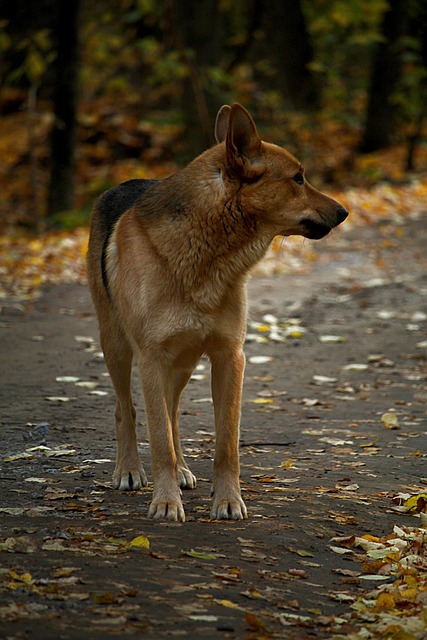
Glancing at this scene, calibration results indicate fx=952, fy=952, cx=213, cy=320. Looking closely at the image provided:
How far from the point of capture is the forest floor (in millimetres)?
3873

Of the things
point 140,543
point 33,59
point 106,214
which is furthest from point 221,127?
point 33,59

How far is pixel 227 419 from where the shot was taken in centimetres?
535

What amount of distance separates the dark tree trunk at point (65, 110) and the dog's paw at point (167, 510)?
13.7m

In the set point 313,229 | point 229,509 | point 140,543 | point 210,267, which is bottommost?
point 140,543

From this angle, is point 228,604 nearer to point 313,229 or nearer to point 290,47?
point 313,229

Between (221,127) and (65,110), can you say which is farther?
(65,110)

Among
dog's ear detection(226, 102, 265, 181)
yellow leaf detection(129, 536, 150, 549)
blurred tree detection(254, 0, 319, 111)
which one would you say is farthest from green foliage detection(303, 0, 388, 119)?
yellow leaf detection(129, 536, 150, 549)

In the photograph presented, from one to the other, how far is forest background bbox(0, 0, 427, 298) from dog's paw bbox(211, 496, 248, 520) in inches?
463

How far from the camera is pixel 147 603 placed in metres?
3.85

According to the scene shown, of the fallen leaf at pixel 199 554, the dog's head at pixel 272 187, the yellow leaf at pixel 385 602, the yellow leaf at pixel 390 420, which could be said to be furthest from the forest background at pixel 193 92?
the yellow leaf at pixel 385 602

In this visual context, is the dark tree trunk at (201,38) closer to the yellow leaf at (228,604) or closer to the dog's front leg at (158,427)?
the dog's front leg at (158,427)

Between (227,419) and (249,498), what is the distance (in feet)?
1.94

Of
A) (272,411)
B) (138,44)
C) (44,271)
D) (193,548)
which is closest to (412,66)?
(138,44)

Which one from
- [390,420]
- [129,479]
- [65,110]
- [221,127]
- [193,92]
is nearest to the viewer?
Answer: [129,479]
